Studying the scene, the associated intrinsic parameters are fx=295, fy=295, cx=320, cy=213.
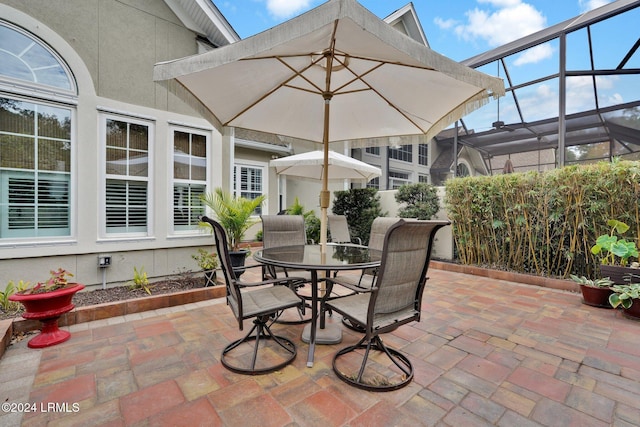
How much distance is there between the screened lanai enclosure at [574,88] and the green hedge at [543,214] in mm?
1492

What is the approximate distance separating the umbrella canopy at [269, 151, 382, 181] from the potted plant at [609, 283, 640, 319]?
390 centimetres

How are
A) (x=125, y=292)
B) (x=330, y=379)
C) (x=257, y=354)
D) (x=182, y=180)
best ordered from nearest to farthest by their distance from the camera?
(x=330, y=379)
(x=257, y=354)
(x=125, y=292)
(x=182, y=180)

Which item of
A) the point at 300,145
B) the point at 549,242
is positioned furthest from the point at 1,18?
the point at 549,242

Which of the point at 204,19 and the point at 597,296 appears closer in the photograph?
the point at 597,296

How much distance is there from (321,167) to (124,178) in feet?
12.2

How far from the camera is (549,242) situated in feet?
15.6

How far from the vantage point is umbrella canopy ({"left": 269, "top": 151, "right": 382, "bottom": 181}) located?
212 inches

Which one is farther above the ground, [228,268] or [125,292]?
[228,268]

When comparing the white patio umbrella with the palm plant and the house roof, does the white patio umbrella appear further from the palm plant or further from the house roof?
the house roof

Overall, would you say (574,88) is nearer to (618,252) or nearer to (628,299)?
(618,252)

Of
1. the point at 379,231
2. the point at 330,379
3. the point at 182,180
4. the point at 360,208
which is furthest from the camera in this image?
the point at 360,208

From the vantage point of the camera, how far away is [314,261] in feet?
8.57

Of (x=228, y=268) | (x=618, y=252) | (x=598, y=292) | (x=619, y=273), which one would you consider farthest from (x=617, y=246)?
(x=228, y=268)

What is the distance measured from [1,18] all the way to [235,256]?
402 cm
